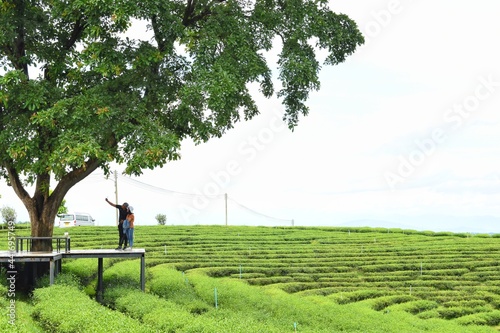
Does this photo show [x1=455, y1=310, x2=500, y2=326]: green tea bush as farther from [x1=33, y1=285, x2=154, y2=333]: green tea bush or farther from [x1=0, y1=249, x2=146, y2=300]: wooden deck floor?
[x1=33, y1=285, x2=154, y2=333]: green tea bush

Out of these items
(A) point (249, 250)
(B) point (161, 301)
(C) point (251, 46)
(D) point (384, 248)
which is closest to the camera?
(B) point (161, 301)

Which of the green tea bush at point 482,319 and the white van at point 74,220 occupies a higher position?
the white van at point 74,220

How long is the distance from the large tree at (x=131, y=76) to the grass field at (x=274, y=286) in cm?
554

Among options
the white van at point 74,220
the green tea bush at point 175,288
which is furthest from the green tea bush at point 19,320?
the white van at point 74,220

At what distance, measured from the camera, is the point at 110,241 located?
1770 inches

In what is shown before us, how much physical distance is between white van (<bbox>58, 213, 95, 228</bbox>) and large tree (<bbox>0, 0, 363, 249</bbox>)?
3244cm

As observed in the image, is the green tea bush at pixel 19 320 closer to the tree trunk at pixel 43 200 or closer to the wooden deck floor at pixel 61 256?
the wooden deck floor at pixel 61 256

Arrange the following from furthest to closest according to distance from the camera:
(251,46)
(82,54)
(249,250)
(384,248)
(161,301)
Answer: (384,248)
(249,250)
(251,46)
(82,54)
(161,301)

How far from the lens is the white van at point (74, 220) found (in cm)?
6116

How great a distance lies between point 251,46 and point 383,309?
1389 centimetres

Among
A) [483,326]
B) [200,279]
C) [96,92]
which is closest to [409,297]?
[483,326]

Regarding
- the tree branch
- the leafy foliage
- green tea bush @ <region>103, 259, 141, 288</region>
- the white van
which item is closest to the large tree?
the tree branch

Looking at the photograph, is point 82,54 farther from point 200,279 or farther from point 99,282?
point 200,279

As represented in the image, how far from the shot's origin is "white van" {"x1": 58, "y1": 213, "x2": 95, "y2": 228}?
61.2m
